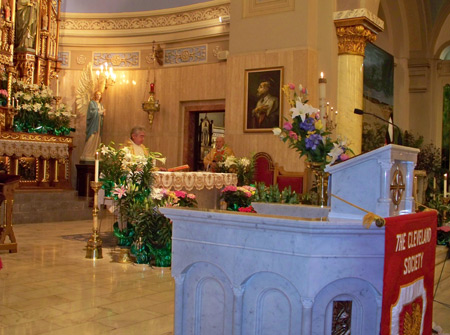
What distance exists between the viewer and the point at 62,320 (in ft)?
13.4

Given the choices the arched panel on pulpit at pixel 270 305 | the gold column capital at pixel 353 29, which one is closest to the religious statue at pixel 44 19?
the gold column capital at pixel 353 29

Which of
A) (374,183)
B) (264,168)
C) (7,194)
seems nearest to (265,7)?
(264,168)

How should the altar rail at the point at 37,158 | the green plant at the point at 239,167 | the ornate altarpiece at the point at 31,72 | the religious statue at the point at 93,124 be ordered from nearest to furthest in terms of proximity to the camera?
the green plant at the point at 239,167
the altar rail at the point at 37,158
the ornate altarpiece at the point at 31,72
the religious statue at the point at 93,124

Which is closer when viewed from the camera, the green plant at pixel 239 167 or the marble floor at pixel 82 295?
the marble floor at pixel 82 295

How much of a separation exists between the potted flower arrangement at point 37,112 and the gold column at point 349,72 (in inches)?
229

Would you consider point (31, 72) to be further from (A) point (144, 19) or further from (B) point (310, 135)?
(B) point (310, 135)

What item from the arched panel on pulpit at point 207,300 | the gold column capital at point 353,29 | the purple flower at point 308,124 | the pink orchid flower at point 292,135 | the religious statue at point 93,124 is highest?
the gold column capital at point 353,29

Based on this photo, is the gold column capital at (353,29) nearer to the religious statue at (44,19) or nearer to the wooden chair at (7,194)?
the religious statue at (44,19)

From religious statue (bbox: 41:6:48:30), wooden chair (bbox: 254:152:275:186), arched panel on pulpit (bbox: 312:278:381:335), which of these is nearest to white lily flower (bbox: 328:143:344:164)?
arched panel on pulpit (bbox: 312:278:381:335)

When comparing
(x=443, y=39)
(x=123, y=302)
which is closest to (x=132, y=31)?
(x=443, y=39)

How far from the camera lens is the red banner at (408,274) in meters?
2.47

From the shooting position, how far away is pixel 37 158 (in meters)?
10.9

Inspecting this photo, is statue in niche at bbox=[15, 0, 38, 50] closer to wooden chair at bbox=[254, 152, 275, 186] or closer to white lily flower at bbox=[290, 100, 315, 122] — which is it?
wooden chair at bbox=[254, 152, 275, 186]

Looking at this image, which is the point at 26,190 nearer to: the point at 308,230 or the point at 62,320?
the point at 62,320
